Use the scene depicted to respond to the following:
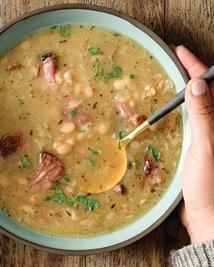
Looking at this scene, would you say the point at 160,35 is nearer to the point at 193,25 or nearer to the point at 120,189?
the point at 193,25

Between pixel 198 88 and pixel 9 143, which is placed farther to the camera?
pixel 9 143

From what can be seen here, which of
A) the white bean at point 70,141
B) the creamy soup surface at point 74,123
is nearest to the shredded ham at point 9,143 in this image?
the creamy soup surface at point 74,123

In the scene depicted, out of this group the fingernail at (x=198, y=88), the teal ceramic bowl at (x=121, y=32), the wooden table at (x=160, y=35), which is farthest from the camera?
the wooden table at (x=160, y=35)

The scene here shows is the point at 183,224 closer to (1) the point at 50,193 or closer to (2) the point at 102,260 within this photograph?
(2) the point at 102,260

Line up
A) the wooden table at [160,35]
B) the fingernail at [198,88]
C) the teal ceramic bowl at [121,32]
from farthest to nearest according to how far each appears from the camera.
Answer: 1. the wooden table at [160,35]
2. the teal ceramic bowl at [121,32]
3. the fingernail at [198,88]

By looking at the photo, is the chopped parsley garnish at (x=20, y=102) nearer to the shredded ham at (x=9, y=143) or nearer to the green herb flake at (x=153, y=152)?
the shredded ham at (x=9, y=143)

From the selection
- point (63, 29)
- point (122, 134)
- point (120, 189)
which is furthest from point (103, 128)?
point (63, 29)
